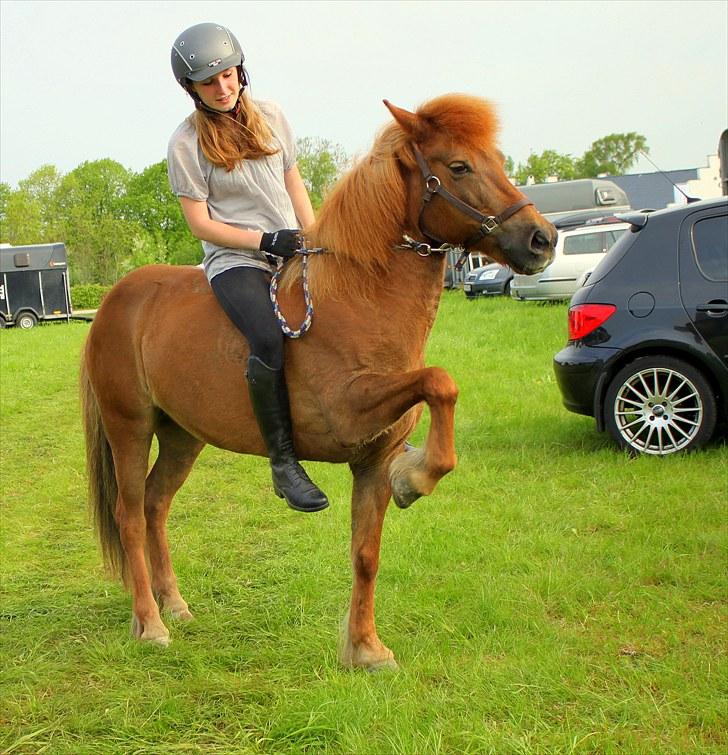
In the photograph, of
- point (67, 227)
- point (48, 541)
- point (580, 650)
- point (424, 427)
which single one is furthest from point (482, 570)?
point (67, 227)

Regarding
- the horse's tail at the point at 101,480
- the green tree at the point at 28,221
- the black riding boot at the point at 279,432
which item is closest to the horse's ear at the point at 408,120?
the black riding boot at the point at 279,432

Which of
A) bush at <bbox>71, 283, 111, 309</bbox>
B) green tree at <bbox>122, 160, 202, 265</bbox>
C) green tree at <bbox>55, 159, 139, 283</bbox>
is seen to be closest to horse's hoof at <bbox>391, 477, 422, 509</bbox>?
bush at <bbox>71, 283, 111, 309</bbox>

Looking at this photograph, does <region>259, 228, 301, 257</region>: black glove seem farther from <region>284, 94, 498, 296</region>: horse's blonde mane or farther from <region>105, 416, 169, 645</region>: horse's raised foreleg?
<region>105, 416, 169, 645</region>: horse's raised foreleg

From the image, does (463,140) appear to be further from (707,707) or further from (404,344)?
(707,707)

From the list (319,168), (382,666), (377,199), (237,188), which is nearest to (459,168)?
(377,199)

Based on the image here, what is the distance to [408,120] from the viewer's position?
4.23 meters

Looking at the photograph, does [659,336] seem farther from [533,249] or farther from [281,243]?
[281,243]

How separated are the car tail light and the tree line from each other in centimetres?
6043

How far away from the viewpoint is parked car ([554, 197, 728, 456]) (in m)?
8.66

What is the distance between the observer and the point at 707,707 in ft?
13.1

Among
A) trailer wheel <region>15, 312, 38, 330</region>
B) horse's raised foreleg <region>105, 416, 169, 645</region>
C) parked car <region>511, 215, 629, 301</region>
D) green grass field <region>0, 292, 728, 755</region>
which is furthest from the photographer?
trailer wheel <region>15, 312, 38, 330</region>

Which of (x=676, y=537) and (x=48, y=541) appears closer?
(x=676, y=537)

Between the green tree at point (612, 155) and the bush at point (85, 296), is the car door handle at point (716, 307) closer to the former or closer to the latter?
the bush at point (85, 296)

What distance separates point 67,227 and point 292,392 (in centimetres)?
7652
